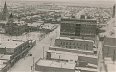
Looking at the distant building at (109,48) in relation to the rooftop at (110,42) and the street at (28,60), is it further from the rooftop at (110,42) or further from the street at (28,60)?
the street at (28,60)

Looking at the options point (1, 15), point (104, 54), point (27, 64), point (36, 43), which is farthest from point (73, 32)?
point (1, 15)

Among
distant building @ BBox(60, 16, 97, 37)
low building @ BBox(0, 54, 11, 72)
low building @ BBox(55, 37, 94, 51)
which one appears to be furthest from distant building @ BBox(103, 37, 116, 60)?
low building @ BBox(0, 54, 11, 72)

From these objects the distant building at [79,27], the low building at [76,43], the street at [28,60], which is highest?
the distant building at [79,27]

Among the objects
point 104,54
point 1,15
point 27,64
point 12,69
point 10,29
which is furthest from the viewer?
point 1,15

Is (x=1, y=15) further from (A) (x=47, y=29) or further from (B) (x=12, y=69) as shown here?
(B) (x=12, y=69)

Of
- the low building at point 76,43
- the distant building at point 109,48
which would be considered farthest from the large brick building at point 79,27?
the distant building at point 109,48

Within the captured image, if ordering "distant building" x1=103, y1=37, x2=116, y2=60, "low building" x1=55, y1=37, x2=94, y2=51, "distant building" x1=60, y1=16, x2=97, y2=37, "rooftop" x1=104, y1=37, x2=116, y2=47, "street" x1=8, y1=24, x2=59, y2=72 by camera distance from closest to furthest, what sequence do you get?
"street" x1=8, y1=24, x2=59, y2=72 < "distant building" x1=103, y1=37, x2=116, y2=60 < "rooftop" x1=104, y1=37, x2=116, y2=47 < "low building" x1=55, y1=37, x2=94, y2=51 < "distant building" x1=60, y1=16, x2=97, y2=37

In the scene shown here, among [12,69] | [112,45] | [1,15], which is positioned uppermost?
[1,15]

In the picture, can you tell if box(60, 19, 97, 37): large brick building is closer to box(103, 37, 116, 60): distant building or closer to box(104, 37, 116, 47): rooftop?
box(104, 37, 116, 47): rooftop
